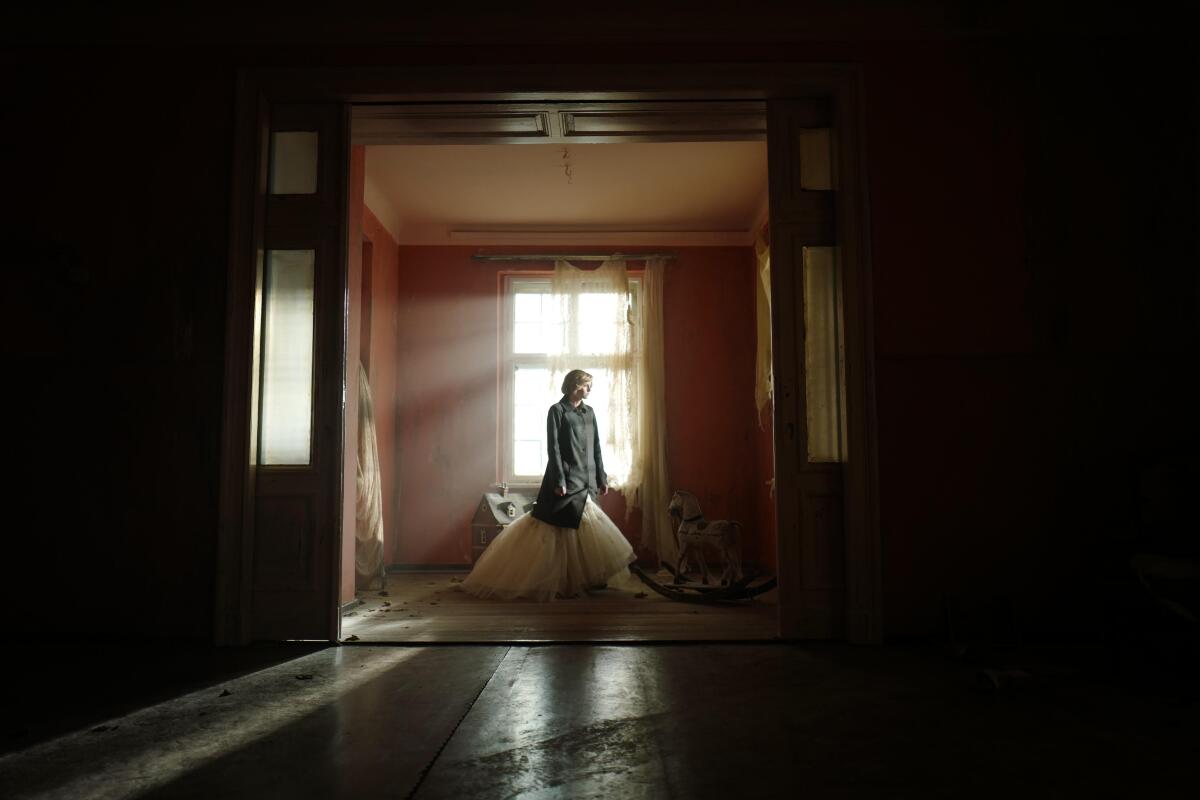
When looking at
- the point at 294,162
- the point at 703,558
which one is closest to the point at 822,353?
the point at 703,558

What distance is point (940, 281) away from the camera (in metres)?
3.50

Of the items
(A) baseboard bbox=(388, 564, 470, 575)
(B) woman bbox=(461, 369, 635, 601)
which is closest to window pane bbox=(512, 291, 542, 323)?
(B) woman bbox=(461, 369, 635, 601)

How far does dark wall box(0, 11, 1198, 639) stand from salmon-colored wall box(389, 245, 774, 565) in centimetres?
363

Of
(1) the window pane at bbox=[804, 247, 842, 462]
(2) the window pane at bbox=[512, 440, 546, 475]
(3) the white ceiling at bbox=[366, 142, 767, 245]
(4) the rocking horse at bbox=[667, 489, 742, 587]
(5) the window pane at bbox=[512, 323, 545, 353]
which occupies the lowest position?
(4) the rocking horse at bbox=[667, 489, 742, 587]

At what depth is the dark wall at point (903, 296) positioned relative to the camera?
3.39 metres

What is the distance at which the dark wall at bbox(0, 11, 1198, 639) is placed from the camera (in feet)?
11.1

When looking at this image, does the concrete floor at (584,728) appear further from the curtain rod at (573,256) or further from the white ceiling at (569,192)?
the curtain rod at (573,256)

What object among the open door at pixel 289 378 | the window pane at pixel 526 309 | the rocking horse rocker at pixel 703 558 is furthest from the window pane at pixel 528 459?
the open door at pixel 289 378

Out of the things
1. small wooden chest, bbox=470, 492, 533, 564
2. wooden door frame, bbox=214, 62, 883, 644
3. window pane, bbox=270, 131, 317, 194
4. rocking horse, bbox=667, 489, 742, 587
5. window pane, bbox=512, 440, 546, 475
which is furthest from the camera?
window pane, bbox=512, 440, 546, 475

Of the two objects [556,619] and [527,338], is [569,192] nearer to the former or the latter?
[527,338]

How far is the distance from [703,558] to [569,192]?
3.40m

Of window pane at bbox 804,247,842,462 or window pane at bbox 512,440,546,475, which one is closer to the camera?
window pane at bbox 804,247,842,462

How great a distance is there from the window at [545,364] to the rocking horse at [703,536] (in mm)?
1325

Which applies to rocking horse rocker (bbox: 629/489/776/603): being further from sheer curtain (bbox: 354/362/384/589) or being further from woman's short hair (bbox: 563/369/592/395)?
sheer curtain (bbox: 354/362/384/589)
